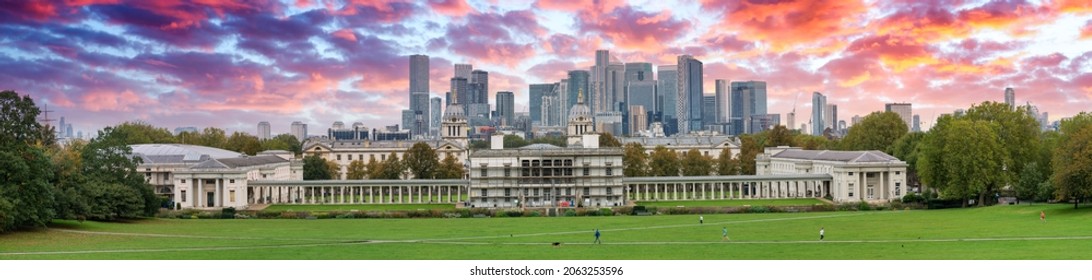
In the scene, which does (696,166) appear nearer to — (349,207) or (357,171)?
(357,171)

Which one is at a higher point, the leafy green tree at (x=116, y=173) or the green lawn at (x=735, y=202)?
the leafy green tree at (x=116, y=173)

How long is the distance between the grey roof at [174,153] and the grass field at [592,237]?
120 feet

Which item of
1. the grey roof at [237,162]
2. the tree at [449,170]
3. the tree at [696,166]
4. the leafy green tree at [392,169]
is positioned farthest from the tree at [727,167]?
the grey roof at [237,162]

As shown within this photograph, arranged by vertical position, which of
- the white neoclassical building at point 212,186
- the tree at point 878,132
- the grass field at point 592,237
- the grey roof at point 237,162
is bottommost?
the grass field at point 592,237

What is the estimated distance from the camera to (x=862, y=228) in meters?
65.1

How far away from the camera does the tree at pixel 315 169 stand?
129500 mm

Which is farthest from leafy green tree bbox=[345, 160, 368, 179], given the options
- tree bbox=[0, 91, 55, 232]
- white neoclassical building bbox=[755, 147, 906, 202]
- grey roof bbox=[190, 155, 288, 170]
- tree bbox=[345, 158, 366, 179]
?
tree bbox=[0, 91, 55, 232]

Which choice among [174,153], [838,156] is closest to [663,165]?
[838,156]

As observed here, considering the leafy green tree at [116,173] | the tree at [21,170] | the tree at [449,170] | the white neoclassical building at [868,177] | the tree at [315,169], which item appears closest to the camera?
the tree at [21,170]

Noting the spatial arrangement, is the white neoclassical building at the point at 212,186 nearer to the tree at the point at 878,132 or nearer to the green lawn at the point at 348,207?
the green lawn at the point at 348,207

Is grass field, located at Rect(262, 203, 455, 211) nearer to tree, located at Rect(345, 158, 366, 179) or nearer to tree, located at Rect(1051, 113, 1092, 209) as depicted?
tree, located at Rect(345, 158, 366, 179)

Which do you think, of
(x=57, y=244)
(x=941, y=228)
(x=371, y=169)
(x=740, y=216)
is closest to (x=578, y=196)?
(x=740, y=216)

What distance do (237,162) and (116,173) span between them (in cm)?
2839
